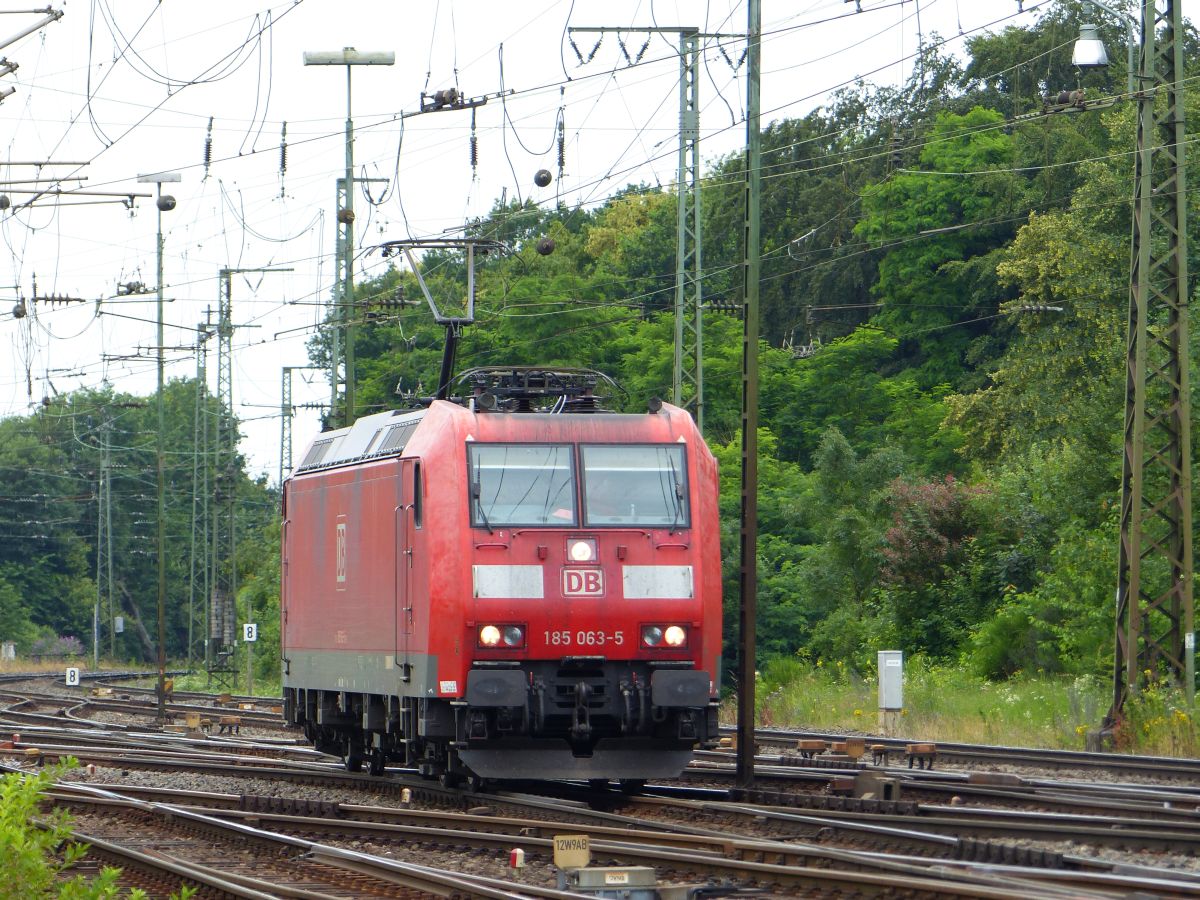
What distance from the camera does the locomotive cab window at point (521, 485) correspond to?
17281mm

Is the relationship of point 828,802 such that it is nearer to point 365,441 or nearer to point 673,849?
point 673,849

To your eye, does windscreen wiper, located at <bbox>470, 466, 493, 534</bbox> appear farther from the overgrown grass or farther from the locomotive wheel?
the overgrown grass

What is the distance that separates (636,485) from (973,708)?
1271cm

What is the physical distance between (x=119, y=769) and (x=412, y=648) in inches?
314

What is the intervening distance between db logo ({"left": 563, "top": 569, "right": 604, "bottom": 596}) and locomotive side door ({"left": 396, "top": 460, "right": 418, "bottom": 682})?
1.64 meters

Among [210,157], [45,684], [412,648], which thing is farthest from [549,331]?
[412,648]

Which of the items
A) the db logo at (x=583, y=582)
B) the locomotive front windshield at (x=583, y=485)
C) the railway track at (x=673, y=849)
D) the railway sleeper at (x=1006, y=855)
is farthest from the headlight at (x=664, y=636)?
the railway sleeper at (x=1006, y=855)

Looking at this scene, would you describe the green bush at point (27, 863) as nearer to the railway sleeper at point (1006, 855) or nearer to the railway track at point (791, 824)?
the railway track at point (791, 824)

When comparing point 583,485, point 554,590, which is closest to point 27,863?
point 554,590

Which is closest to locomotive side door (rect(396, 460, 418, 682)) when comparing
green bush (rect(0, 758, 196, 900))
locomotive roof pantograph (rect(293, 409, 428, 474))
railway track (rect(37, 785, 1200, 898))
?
locomotive roof pantograph (rect(293, 409, 428, 474))

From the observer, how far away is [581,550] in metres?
17.3

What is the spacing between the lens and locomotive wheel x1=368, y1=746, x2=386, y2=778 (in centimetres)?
2116

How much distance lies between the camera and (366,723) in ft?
65.9

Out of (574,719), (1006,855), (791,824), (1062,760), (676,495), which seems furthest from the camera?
(1062,760)
